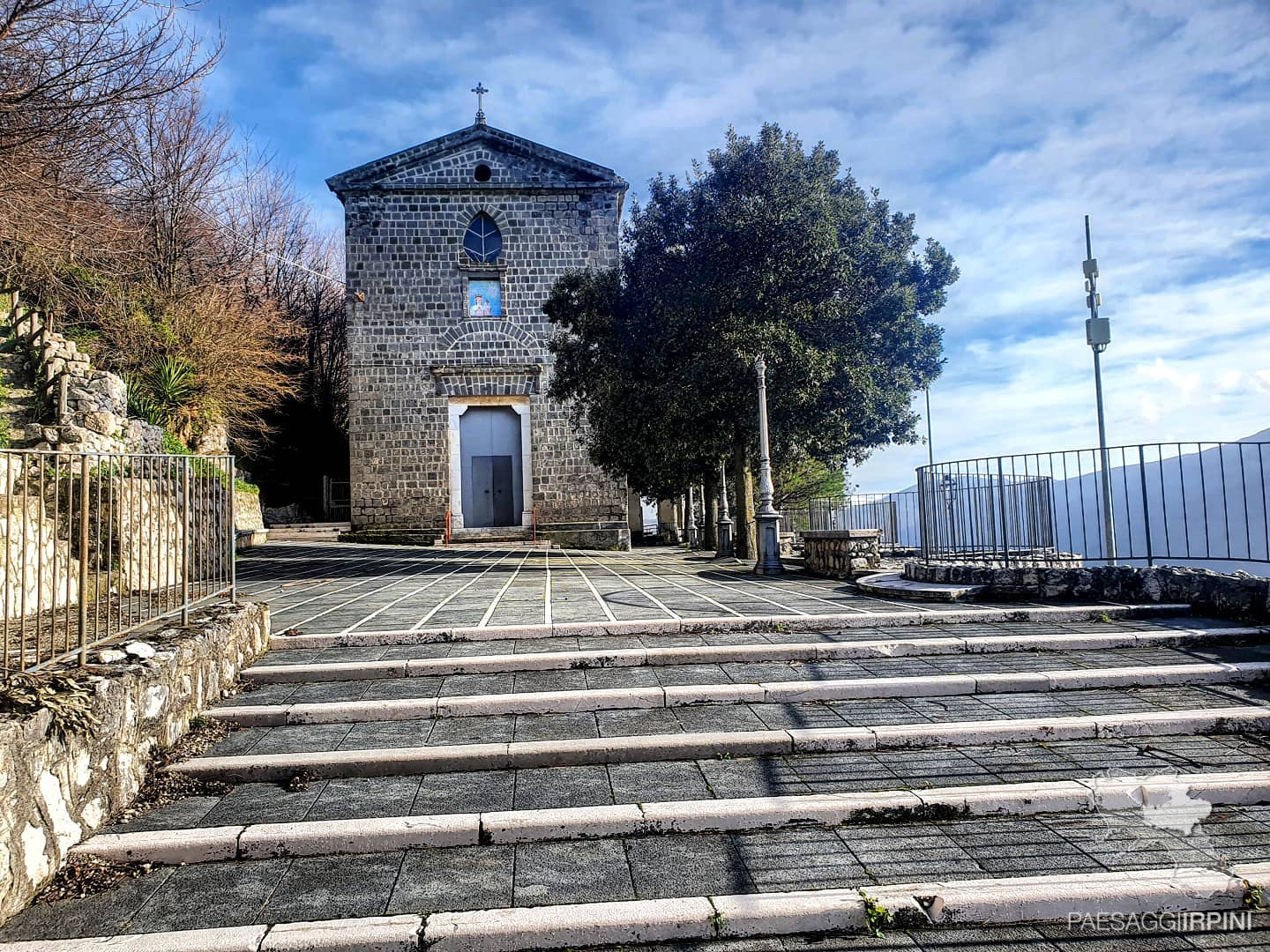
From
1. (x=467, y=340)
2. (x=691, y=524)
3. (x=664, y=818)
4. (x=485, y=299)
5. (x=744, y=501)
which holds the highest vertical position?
(x=485, y=299)

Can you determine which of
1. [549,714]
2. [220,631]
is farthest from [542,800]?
[220,631]

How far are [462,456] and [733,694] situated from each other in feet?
60.6

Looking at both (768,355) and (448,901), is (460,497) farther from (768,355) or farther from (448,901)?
(448,901)

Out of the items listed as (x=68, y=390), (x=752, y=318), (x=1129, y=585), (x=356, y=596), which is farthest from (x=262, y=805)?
(x=752, y=318)

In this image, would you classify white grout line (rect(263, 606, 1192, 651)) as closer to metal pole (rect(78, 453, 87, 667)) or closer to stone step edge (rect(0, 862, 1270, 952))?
metal pole (rect(78, 453, 87, 667))

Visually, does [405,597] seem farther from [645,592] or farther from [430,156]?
[430,156]

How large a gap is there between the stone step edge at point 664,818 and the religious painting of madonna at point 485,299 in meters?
20.1

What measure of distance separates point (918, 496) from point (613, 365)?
6902 millimetres

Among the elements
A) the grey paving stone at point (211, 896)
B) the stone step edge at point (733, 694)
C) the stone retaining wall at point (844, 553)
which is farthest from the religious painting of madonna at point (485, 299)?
the grey paving stone at point (211, 896)

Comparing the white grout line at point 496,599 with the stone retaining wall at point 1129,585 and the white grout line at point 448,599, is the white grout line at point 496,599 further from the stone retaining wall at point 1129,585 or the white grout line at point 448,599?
the stone retaining wall at point 1129,585

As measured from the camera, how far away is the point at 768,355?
12516mm

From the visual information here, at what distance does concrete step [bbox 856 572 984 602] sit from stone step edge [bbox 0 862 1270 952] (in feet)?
14.8

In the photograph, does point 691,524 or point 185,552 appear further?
point 691,524

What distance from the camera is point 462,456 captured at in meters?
22.3
